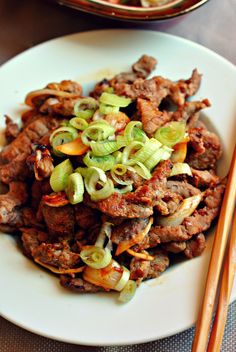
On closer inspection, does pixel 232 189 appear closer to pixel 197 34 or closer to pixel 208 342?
pixel 208 342

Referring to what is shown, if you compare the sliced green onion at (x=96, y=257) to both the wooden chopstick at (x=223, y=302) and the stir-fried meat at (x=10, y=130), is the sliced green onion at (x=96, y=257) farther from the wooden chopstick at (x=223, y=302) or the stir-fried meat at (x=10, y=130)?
the stir-fried meat at (x=10, y=130)

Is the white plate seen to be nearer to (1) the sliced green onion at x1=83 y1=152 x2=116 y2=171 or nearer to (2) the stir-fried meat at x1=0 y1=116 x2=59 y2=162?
(2) the stir-fried meat at x1=0 y1=116 x2=59 y2=162

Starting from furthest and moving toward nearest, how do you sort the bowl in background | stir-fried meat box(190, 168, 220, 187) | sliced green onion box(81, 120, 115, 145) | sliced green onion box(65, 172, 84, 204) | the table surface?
the table surface
the bowl in background
stir-fried meat box(190, 168, 220, 187)
sliced green onion box(81, 120, 115, 145)
sliced green onion box(65, 172, 84, 204)

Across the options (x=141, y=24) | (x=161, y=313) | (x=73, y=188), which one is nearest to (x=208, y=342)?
(x=161, y=313)

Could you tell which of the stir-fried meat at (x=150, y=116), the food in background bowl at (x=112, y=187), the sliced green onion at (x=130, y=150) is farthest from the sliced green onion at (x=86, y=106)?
the sliced green onion at (x=130, y=150)

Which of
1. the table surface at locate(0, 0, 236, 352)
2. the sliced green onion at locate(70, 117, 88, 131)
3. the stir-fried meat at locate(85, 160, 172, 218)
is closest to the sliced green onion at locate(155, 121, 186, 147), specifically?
the stir-fried meat at locate(85, 160, 172, 218)

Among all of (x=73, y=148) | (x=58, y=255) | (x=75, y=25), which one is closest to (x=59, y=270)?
Result: (x=58, y=255)
